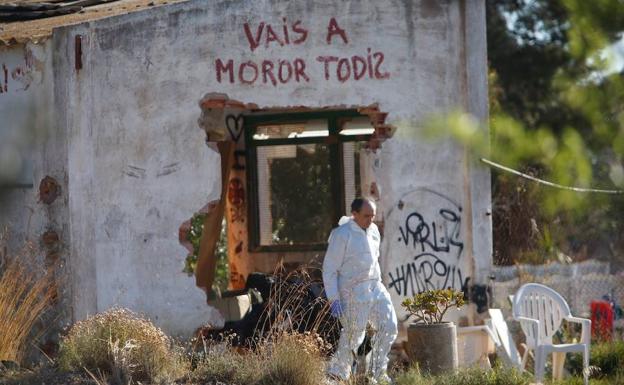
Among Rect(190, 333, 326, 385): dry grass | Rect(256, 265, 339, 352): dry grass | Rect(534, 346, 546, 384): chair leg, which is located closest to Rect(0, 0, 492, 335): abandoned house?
Rect(256, 265, 339, 352): dry grass

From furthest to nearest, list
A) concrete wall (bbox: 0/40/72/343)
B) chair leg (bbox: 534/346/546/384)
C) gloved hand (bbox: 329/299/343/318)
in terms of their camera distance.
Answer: concrete wall (bbox: 0/40/72/343) → chair leg (bbox: 534/346/546/384) → gloved hand (bbox: 329/299/343/318)

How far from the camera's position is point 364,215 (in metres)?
10.1

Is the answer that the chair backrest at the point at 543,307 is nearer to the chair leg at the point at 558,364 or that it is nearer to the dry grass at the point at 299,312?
the chair leg at the point at 558,364

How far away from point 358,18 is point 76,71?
10.3ft

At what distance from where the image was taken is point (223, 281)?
1395cm

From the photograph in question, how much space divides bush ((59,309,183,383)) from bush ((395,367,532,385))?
2008 mm

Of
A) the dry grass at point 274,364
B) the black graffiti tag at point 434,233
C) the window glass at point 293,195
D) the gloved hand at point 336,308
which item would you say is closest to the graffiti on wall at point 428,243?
the black graffiti tag at point 434,233

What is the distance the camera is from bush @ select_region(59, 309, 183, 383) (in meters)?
8.77

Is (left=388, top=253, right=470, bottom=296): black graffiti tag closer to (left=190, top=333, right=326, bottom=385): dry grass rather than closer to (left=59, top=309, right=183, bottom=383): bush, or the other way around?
(left=190, top=333, right=326, bottom=385): dry grass

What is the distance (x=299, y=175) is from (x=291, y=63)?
7.68ft

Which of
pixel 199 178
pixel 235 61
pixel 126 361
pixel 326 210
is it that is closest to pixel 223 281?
pixel 326 210

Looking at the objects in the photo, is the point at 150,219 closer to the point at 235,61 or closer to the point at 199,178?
the point at 199,178

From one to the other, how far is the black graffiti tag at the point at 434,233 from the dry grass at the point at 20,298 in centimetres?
388

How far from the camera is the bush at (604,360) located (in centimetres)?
1116
